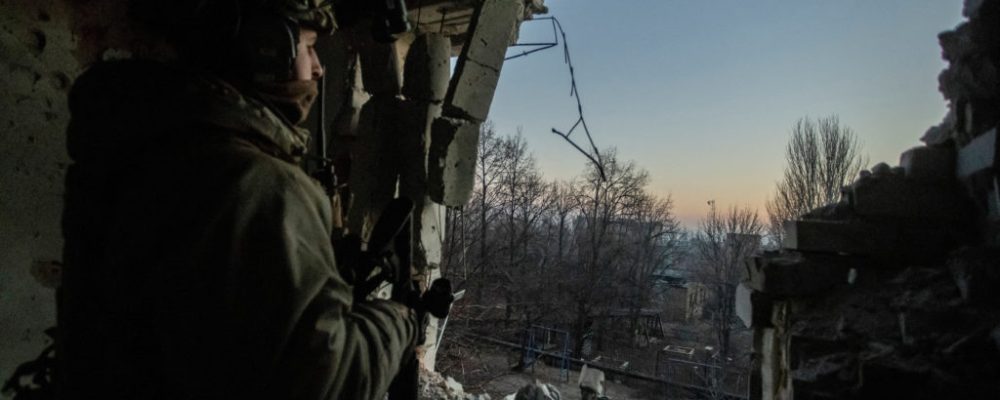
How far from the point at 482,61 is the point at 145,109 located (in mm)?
3086

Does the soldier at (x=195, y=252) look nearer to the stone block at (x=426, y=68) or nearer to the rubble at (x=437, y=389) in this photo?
the stone block at (x=426, y=68)

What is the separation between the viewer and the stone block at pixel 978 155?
2385 mm

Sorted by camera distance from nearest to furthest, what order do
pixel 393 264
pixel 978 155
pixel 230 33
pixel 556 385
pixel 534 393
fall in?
pixel 230 33 → pixel 393 264 → pixel 978 155 → pixel 534 393 → pixel 556 385

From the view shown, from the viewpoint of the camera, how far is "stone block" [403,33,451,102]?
3965mm

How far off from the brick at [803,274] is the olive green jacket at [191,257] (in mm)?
2734

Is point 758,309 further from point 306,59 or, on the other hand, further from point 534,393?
point 306,59

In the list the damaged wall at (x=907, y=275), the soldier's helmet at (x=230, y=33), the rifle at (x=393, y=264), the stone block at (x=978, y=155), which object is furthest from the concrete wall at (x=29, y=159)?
the stone block at (x=978, y=155)

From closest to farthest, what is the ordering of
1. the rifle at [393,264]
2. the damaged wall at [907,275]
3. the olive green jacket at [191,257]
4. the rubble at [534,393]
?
1. the olive green jacket at [191,257]
2. the rifle at [393,264]
3. the damaged wall at [907,275]
4. the rubble at [534,393]

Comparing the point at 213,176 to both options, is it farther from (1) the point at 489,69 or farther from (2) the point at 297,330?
(1) the point at 489,69

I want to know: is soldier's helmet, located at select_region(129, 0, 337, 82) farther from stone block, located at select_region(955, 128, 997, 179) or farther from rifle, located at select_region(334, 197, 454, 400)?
stone block, located at select_region(955, 128, 997, 179)

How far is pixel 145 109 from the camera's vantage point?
85 cm

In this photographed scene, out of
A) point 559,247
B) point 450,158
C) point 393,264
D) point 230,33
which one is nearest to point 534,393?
point 450,158

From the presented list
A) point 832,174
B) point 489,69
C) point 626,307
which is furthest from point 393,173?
point 626,307

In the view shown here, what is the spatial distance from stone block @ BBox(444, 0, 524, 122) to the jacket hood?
2846 mm
